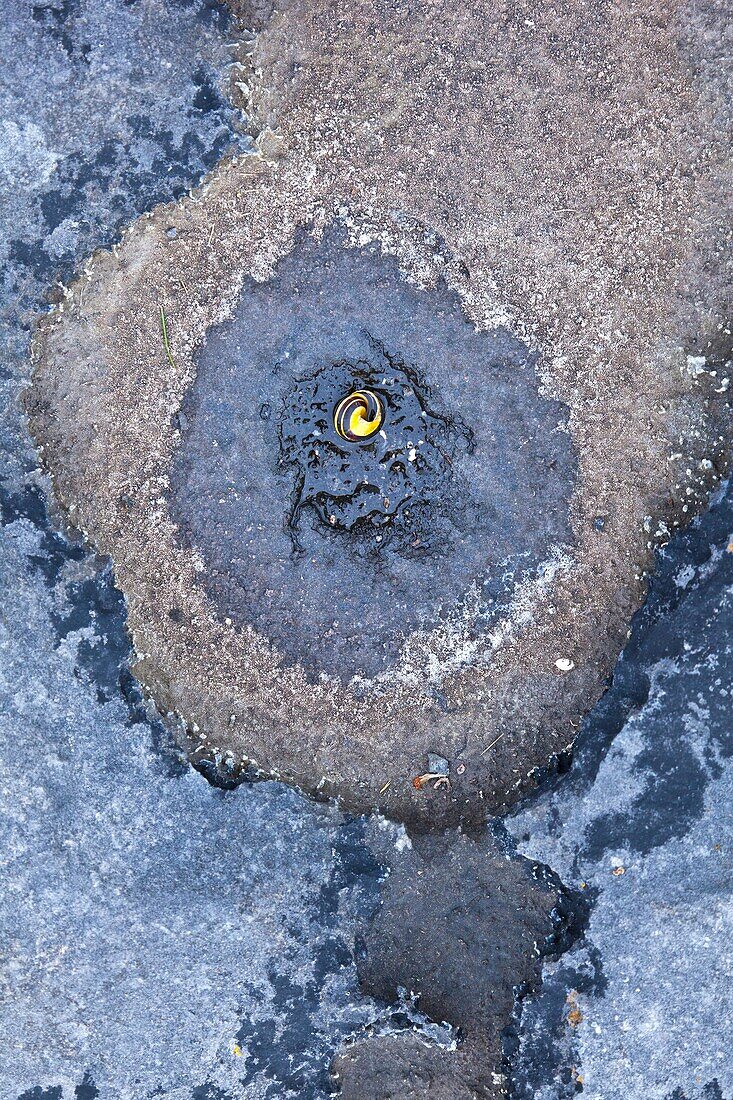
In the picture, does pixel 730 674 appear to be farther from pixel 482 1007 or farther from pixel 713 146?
Result: pixel 713 146

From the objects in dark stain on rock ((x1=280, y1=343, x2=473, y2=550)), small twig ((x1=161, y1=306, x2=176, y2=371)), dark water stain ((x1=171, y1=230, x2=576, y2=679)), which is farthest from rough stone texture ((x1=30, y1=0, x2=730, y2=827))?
dark stain on rock ((x1=280, y1=343, x2=473, y2=550))

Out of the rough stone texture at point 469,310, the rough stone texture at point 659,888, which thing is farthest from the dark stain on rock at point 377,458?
the rough stone texture at point 659,888

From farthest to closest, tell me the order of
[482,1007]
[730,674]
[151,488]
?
[151,488]
[482,1007]
[730,674]

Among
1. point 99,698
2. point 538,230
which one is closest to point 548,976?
point 99,698

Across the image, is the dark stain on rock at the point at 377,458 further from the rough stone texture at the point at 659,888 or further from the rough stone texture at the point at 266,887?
the rough stone texture at the point at 659,888

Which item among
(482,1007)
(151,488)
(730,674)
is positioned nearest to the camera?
(730,674)

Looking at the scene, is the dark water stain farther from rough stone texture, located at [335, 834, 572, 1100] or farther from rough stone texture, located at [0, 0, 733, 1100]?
rough stone texture, located at [335, 834, 572, 1100]

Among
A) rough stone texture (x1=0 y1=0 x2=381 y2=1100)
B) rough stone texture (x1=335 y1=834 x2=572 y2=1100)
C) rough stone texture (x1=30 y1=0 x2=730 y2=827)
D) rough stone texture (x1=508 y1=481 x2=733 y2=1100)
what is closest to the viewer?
rough stone texture (x1=508 y1=481 x2=733 y2=1100)
